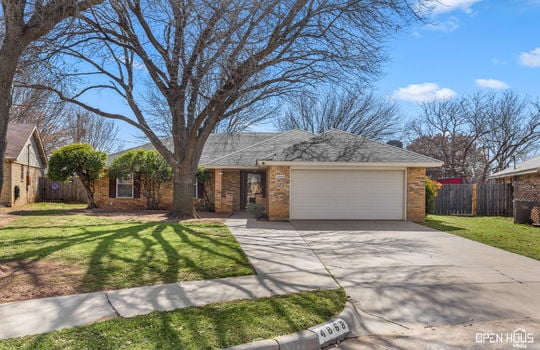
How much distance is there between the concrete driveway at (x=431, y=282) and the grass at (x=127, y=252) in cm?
215

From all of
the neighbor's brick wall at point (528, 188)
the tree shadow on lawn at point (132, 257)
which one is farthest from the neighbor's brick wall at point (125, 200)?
the neighbor's brick wall at point (528, 188)

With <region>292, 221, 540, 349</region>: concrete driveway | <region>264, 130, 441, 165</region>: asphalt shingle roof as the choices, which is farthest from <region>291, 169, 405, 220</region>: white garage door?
<region>292, 221, 540, 349</region>: concrete driveway

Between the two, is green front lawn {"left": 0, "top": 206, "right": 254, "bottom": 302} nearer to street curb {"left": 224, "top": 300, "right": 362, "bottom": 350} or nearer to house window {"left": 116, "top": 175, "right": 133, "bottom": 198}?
street curb {"left": 224, "top": 300, "right": 362, "bottom": 350}

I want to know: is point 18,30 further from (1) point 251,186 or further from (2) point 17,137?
(2) point 17,137

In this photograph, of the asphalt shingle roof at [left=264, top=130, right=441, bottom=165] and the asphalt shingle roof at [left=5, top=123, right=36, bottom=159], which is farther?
the asphalt shingle roof at [left=5, top=123, right=36, bottom=159]

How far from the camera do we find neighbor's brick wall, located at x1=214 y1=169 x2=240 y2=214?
19188mm

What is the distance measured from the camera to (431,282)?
20.9 ft

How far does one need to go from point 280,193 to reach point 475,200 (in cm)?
1129

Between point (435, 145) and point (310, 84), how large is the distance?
85.3 ft

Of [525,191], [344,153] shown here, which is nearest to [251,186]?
[344,153]

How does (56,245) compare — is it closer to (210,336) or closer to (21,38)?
(21,38)

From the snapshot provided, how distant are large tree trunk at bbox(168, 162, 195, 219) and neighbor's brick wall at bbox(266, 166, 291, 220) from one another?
10.4 ft

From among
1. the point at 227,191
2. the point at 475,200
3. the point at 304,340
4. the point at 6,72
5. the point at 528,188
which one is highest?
the point at 6,72

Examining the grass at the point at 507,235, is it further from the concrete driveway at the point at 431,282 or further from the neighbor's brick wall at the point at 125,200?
the neighbor's brick wall at the point at 125,200
